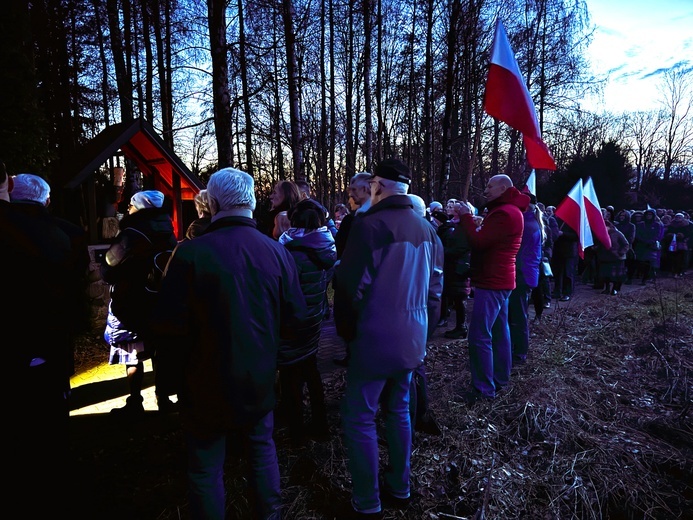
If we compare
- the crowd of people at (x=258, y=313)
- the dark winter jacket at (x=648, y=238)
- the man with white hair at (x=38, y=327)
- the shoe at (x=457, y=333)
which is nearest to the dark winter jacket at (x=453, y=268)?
the shoe at (x=457, y=333)

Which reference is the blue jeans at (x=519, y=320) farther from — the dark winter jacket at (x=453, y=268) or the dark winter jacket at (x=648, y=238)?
the dark winter jacket at (x=648, y=238)

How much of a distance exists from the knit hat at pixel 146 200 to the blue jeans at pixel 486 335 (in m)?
2.93

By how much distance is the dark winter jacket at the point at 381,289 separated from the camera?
95.2 inches

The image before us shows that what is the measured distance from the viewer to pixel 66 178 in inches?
275

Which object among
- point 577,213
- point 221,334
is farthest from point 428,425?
point 577,213

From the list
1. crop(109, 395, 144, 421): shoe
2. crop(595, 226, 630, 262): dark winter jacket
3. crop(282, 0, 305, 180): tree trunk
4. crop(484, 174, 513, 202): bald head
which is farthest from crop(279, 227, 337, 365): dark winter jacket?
crop(595, 226, 630, 262): dark winter jacket

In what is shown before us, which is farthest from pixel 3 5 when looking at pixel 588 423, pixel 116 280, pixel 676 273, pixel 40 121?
pixel 676 273

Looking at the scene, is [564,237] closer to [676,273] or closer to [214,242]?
[676,273]

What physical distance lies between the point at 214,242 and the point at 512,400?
3.39 meters

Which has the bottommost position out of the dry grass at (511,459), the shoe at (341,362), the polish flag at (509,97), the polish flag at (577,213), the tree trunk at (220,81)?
the dry grass at (511,459)

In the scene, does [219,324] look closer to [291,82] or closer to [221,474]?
[221,474]

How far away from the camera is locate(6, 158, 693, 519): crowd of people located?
207 centimetres

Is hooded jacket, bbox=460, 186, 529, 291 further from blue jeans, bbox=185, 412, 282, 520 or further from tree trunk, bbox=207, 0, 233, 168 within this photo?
tree trunk, bbox=207, 0, 233, 168

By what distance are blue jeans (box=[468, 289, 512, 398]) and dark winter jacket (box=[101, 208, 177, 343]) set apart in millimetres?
2814
